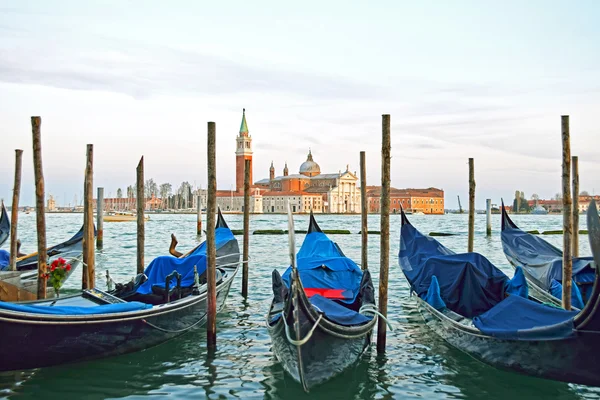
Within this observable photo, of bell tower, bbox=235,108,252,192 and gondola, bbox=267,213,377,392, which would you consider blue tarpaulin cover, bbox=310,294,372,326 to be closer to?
gondola, bbox=267,213,377,392

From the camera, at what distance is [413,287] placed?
599 cm

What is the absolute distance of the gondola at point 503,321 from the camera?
345 cm

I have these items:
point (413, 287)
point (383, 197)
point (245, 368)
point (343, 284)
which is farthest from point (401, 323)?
point (245, 368)

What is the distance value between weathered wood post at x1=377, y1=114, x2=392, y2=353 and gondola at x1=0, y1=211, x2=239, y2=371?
1682 mm

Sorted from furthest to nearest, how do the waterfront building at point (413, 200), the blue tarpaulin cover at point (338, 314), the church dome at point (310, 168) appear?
the church dome at point (310, 168) → the waterfront building at point (413, 200) → the blue tarpaulin cover at point (338, 314)

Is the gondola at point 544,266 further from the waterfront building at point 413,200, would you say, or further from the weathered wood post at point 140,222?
the waterfront building at point 413,200

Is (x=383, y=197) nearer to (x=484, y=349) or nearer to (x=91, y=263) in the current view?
(x=484, y=349)

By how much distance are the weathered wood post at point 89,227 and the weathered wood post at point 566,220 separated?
14.5ft

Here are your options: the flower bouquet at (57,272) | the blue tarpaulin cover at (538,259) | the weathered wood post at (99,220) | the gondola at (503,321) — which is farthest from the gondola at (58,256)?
the weathered wood post at (99,220)

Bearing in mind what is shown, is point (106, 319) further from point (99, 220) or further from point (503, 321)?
point (99, 220)

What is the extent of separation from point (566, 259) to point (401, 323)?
1921 millimetres

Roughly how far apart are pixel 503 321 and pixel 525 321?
0.60ft

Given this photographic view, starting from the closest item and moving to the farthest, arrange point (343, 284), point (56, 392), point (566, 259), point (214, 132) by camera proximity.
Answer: point (56, 392) → point (566, 259) → point (214, 132) → point (343, 284)

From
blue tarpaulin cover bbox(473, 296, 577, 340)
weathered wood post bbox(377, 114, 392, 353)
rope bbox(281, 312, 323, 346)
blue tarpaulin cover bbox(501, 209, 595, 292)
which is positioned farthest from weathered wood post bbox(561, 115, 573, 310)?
rope bbox(281, 312, 323, 346)
